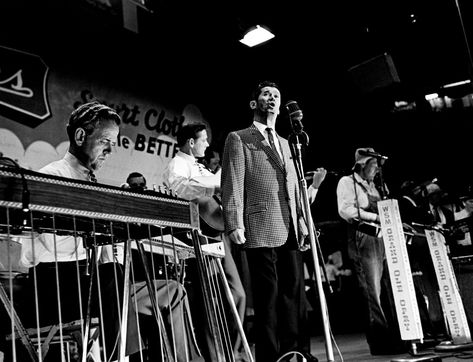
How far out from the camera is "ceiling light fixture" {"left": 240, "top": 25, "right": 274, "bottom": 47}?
5.93 metres

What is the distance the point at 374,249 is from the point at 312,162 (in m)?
3.86

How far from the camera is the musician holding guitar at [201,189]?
2.96 m

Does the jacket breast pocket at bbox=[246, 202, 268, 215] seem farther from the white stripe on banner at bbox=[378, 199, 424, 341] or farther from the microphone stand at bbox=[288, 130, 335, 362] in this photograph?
the white stripe on banner at bbox=[378, 199, 424, 341]

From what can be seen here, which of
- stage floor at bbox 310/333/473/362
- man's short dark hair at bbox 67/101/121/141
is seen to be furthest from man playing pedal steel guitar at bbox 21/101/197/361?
stage floor at bbox 310/333/473/362

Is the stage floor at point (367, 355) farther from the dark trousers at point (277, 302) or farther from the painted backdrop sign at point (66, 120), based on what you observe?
the painted backdrop sign at point (66, 120)

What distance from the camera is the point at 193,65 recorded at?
668 centimetres

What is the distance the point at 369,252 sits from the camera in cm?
433

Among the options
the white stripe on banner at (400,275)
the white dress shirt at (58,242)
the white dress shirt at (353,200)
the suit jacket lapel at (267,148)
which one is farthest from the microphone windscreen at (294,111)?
the white dress shirt at (353,200)

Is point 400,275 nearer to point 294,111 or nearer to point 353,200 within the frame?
point 353,200

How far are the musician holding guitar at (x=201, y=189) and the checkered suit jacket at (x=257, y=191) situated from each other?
0.17 meters

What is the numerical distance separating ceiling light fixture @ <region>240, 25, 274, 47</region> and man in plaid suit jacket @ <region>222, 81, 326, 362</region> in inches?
127

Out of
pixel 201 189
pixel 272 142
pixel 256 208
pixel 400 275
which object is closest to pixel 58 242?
pixel 256 208

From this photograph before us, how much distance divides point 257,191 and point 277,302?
2.09ft

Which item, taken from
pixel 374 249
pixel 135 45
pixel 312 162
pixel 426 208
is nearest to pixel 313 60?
pixel 312 162
